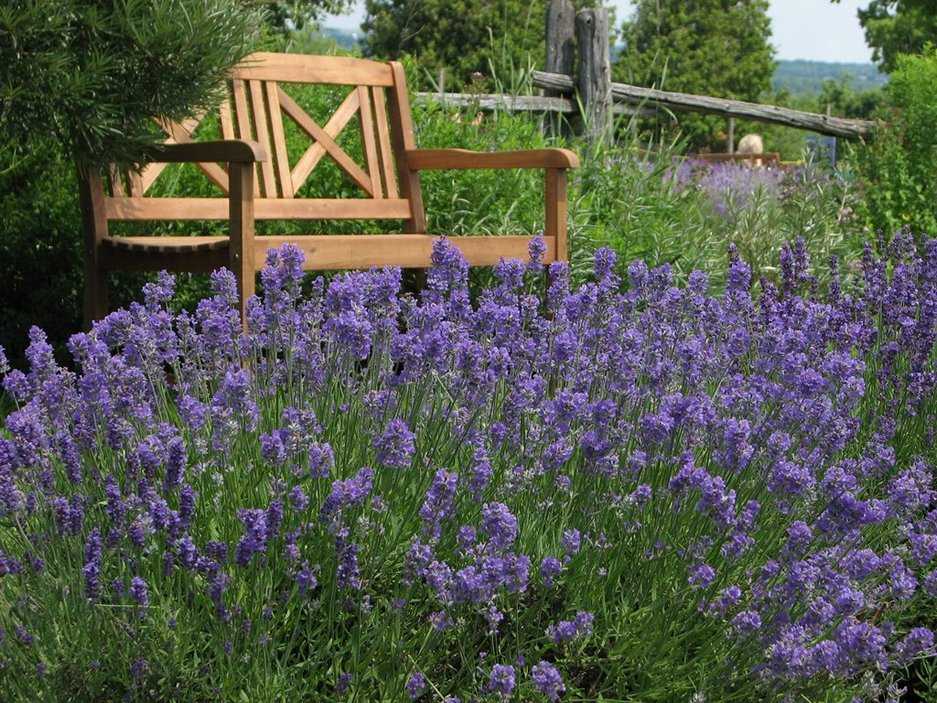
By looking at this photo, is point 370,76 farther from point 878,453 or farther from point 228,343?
point 878,453

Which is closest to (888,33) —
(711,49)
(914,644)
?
(711,49)

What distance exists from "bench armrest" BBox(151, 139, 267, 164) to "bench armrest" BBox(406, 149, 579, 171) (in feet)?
3.61

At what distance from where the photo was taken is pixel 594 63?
8.23 m

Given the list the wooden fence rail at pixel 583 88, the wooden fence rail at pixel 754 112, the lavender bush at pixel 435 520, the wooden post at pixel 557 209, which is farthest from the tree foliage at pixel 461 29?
the lavender bush at pixel 435 520

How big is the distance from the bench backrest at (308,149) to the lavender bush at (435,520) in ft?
6.83

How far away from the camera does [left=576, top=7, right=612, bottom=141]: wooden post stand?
8.09 m

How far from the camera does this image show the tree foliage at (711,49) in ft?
115

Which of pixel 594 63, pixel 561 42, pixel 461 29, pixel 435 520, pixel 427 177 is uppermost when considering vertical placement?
pixel 461 29

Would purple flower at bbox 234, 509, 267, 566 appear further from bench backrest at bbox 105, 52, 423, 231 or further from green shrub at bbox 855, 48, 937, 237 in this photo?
green shrub at bbox 855, 48, 937, 237

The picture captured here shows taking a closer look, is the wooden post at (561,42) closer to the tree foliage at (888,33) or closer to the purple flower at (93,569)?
the purple flower at (93,569)

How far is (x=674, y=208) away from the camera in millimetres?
6863

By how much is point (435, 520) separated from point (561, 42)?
281 inches

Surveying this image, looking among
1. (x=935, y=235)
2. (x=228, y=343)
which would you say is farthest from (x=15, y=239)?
(x=935, y=235)

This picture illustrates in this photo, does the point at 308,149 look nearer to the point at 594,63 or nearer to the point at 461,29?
the point at 594,63
